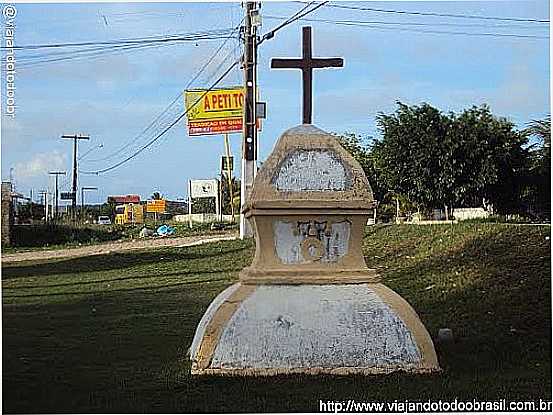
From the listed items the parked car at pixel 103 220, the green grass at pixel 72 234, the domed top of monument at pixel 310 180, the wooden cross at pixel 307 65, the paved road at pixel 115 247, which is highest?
the wooden cross at pixel 307 65

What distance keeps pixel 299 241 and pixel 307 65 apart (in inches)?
57.1

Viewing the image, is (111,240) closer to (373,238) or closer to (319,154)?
(373,238)

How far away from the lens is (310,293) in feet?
22.1

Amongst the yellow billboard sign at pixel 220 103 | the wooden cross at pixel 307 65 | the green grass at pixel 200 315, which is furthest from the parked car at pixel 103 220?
the wooden cross at pixel 307 65

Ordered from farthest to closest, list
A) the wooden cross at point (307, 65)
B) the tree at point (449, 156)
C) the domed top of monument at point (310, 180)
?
the tree at point (449, 156) < the wooden cross at point (307, 65) < the domed top of monument at point (310, 180)

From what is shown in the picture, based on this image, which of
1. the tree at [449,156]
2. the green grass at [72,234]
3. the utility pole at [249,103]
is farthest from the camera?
the tree at [449,156]

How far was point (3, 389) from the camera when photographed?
6.35 meters

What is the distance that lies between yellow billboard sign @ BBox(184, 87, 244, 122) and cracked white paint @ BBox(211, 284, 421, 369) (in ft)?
38.5

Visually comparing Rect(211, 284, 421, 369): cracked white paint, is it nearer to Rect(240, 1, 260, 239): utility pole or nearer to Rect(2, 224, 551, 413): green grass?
Rect(2, 224, 551, 413): green grass

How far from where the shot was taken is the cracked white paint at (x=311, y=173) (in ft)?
22.4

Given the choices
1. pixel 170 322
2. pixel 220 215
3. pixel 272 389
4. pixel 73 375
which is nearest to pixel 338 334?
pixel 272 389

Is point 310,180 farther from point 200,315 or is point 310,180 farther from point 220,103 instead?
point 220,103

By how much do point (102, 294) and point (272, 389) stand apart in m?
6.69

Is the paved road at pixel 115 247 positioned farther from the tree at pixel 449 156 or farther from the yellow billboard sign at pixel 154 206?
the yellow billboard sign at pixel 154 206
